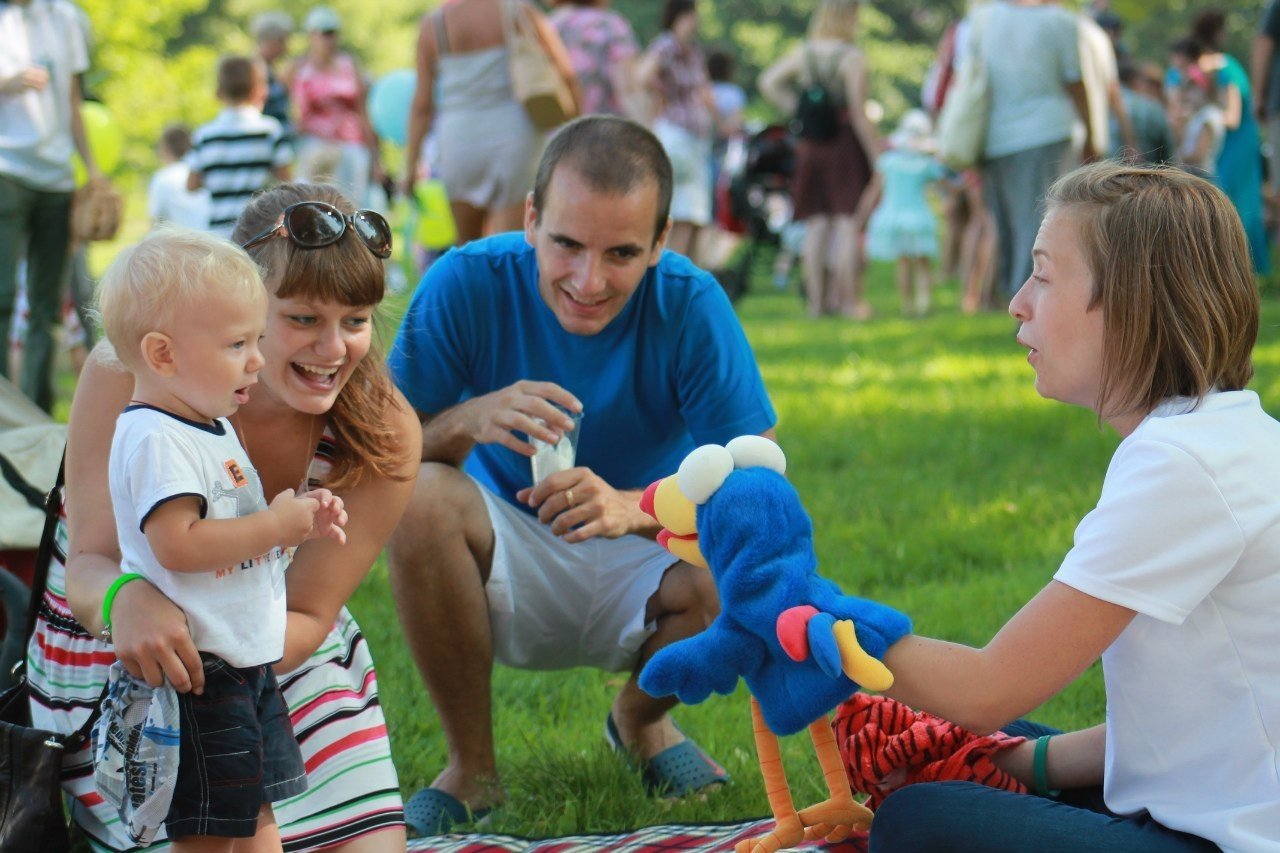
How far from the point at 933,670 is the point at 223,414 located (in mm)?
1021

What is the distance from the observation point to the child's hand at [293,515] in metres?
1.94

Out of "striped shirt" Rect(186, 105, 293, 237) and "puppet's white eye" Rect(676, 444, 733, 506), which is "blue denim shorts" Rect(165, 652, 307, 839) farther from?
"striped shirt" Rect(186, 105, 293, 237)

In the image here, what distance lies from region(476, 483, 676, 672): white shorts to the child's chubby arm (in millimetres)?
952

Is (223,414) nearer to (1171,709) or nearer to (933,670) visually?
(933,670)

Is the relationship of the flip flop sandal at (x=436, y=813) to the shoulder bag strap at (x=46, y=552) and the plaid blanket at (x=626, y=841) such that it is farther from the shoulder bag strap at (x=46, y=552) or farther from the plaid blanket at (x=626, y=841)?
the shoulder bag strap at (x=46, y=552)

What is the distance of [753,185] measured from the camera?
45.1ft

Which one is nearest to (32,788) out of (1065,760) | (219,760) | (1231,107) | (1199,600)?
(219,760)

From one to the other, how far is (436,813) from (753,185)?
1150cm

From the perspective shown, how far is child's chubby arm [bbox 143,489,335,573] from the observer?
1892mm

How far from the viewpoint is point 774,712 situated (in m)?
1.98

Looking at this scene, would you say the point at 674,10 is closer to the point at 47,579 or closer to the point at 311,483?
the point at 311,483

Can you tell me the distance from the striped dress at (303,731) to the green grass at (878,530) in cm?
43

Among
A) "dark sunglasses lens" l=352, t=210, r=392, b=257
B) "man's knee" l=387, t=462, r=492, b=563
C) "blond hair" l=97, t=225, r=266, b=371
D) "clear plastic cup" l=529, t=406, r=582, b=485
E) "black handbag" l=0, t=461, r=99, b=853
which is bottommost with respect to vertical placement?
"black handbag" l=0, t=461, r=99, b=853

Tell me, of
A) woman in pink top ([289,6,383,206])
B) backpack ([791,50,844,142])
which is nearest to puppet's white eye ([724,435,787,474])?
backpack ([791,50,844,142])
